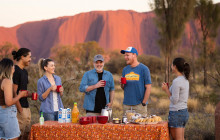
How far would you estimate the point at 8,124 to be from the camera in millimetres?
3559

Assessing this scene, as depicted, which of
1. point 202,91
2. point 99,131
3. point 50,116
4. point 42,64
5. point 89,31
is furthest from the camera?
point 89,31

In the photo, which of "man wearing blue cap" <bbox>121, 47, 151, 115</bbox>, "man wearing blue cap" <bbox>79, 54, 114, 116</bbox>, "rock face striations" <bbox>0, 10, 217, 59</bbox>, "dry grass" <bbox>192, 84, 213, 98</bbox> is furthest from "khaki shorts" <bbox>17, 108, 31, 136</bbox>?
"rock face striations" <bbox>0, 10, 217, 59</bbox>

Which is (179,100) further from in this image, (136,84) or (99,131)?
(99,131)

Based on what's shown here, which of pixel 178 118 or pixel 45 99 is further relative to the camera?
pixel 45 99

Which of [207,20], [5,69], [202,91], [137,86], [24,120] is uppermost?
[207,20]

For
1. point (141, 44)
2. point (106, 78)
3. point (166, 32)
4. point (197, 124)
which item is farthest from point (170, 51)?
point (141, 44)

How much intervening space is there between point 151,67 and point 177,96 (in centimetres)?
2330

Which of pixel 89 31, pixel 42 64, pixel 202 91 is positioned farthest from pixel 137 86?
pixel 89 31

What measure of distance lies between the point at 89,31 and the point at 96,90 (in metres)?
71.1

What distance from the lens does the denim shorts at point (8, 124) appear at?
3557 millimetres

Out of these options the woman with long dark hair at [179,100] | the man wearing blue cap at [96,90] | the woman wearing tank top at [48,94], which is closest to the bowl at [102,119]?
the man wearing blue cap at [96,90]

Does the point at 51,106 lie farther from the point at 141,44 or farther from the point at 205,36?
the point at 141,44

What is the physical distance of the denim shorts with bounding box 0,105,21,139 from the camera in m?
3.56

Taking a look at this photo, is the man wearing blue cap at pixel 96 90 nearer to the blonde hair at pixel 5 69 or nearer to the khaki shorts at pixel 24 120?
the khaki shorts at pixel 24 120
